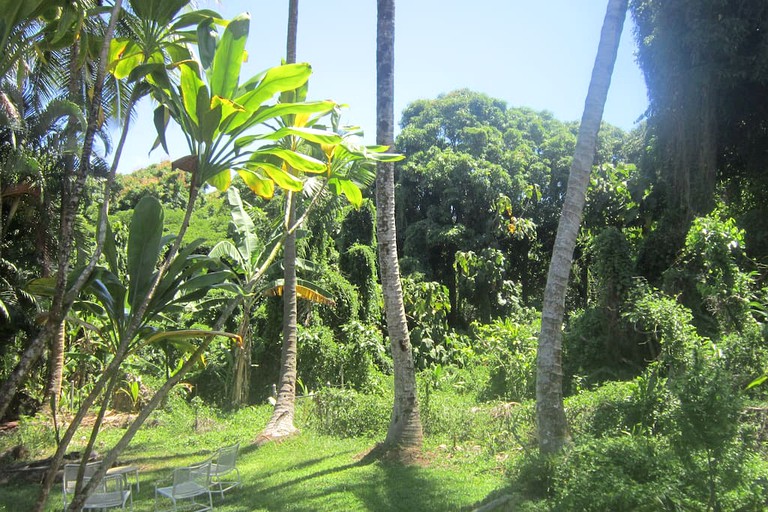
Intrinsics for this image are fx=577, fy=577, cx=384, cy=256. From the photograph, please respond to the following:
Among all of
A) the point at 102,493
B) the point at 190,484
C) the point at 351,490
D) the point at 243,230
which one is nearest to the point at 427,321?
the point at 243,230

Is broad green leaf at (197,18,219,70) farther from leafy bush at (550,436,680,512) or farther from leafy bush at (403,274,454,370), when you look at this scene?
leafy bush at (403,274,454,370)

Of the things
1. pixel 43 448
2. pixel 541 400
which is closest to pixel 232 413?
pixel 43 448

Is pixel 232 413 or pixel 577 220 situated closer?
pixel 577 220

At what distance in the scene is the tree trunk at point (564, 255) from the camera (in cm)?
634

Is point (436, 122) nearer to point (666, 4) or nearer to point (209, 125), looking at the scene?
point (666, 4)

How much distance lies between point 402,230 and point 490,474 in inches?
613

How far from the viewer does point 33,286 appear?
474 cm

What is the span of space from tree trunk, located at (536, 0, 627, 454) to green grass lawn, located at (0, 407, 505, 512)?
1.02m

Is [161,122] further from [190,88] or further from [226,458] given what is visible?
[226,458]

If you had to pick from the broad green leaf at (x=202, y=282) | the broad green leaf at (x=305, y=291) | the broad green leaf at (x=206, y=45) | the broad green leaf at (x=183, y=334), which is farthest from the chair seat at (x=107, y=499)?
the broad green leaf at (x=305, y=291)

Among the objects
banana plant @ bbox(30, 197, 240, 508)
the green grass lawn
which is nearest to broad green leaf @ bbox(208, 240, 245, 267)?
the green grass lawn

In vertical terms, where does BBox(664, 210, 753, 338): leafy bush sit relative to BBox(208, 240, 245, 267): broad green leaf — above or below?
below

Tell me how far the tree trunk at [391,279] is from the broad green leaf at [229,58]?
13.6 ft

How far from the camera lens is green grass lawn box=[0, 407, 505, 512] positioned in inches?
253
